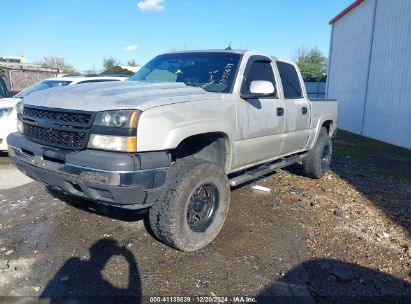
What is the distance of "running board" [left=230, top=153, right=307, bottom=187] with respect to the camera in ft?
13.4

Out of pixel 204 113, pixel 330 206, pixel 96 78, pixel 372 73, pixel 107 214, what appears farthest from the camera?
pixel 372 73

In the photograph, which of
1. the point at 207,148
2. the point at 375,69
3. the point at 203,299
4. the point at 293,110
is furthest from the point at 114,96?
the point at 375,69

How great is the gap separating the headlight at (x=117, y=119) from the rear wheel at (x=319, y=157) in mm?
3969

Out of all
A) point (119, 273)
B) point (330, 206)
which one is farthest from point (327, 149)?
point (119, 273)

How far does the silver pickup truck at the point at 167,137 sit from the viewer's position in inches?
112

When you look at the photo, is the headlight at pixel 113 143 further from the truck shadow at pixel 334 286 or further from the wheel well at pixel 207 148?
the truck shadow at pixel 334 286

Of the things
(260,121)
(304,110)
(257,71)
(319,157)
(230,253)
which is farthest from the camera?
(319,157)

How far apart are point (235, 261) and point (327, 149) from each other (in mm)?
3848

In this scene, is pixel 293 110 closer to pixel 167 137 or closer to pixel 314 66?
pixel 167 137

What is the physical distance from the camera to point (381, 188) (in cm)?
614

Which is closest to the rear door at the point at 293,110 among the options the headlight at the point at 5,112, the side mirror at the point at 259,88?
the side mirror at the point at 259,88

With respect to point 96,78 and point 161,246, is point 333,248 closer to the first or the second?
point 161,246

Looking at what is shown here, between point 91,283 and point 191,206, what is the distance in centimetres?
113

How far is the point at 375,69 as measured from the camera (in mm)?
12969
